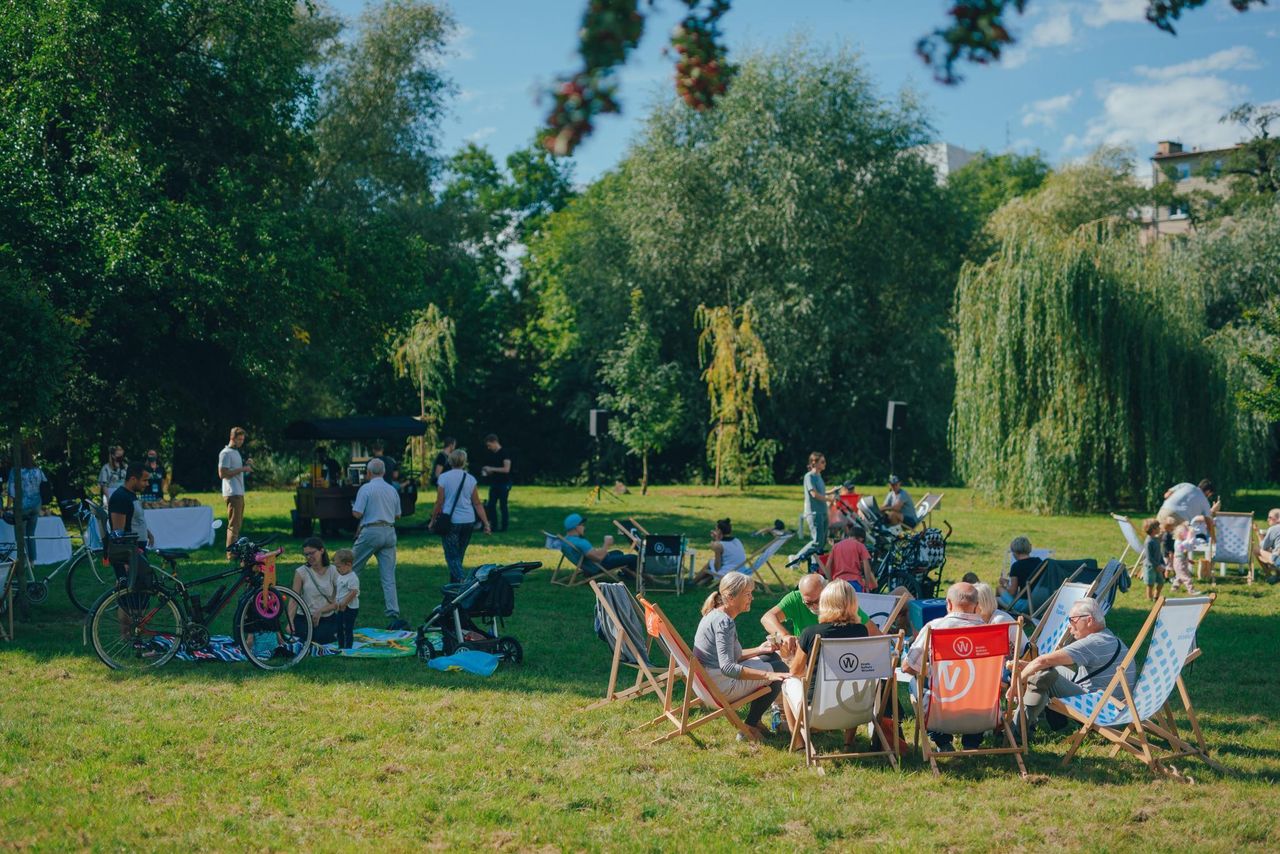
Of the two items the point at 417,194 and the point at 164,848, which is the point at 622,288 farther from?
the point at 164,848

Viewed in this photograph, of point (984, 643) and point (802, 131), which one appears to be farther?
point (802, 131)

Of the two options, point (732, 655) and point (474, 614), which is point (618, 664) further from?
point (474, 614)

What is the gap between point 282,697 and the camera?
7797 mm

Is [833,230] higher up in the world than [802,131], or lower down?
lower down

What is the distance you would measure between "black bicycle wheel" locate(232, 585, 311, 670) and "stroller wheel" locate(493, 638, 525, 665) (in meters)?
1.44

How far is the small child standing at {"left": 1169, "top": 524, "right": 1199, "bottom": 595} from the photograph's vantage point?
13094 millimetres

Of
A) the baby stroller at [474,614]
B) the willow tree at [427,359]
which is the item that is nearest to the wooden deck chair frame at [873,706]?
the baby stroller at [474,614]

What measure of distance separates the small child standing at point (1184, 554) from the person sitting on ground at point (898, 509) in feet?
10.6

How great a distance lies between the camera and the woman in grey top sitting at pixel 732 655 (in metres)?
6.82

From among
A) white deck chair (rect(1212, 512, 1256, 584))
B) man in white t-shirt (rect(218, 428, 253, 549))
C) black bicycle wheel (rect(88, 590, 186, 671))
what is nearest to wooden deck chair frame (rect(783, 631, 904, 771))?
black bicycle wheel (rect(88, 590, 186, 671))

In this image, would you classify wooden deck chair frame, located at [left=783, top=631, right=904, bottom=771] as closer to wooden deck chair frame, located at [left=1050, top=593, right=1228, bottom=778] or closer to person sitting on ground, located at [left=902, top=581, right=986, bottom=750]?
person sitting on ground, located at [left=902, top=581, right=986, bottom=750]

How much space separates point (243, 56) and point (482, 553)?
9339mm

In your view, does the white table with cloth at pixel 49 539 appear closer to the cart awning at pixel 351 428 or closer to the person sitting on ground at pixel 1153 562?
the cart awning at pixel 351 428

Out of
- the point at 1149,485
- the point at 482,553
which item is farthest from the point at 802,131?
the point at 482,553
